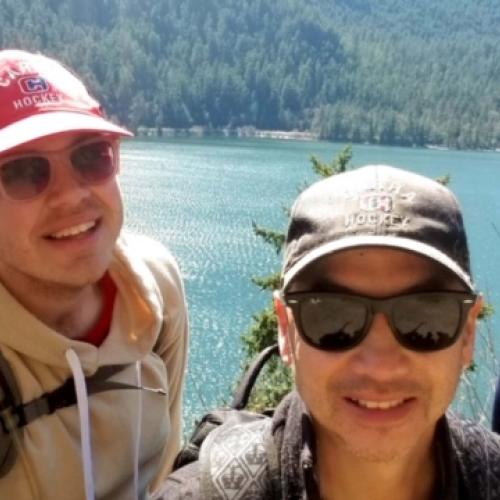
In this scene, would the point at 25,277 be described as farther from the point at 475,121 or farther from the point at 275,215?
the point at 475,121

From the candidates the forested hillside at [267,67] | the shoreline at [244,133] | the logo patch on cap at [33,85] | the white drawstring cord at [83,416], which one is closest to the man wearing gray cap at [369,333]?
the white drawstring cord at [83,416]

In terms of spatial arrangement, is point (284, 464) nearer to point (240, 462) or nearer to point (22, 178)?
point (240, 462)

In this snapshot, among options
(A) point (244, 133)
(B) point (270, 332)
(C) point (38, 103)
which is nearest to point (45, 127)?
(C) point (38, 103)

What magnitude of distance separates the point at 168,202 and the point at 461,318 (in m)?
30.3

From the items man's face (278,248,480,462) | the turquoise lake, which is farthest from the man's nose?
the turquoise lake

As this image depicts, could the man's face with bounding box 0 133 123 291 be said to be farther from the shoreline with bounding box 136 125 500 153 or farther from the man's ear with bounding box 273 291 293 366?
the shoreline with bounding box 136 125 500 153

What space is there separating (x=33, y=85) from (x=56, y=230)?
0.30 metres

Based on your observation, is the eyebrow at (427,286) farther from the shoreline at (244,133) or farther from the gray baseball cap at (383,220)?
the shoreline at (244,133)

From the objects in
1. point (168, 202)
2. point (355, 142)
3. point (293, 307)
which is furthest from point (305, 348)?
point (355, 142)

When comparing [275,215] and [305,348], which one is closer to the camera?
[305,348]

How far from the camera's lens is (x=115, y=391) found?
5.74ft

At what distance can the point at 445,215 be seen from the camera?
1.19 m

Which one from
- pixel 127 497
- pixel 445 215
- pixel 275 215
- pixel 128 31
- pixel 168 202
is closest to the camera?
pixel 445 215

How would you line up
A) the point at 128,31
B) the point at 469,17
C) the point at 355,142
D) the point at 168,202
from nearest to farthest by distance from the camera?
1. the point at 168,202
2. the point at 355,142
3. the point at 128,31
4. the point at 469,17
